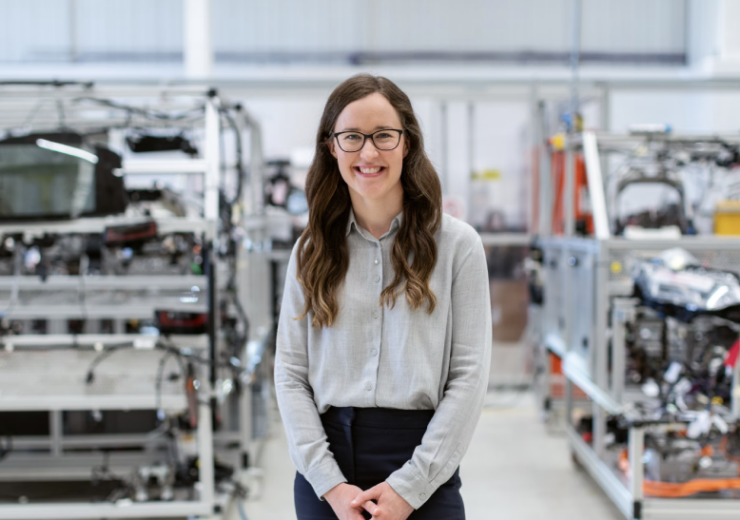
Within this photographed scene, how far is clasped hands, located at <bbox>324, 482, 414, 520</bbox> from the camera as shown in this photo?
1246 mm

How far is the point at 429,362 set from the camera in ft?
4.31

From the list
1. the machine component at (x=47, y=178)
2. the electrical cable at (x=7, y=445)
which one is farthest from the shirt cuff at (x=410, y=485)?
the electrical cable at (x=7, y=445)

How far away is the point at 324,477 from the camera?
50.6 inches

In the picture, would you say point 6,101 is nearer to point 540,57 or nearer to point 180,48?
point 180,48

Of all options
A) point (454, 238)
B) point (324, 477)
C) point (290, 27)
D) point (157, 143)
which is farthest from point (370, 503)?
point (290, 27)

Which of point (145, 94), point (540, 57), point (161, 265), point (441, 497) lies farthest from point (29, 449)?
point (540, 57)

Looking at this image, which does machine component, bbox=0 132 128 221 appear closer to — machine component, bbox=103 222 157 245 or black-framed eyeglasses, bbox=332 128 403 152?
machine component, bbox=103 222 157 245

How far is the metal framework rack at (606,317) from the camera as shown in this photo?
272cm

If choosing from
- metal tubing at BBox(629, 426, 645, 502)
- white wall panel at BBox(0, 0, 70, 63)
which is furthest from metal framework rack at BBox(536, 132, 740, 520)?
white wall panel at BBox(0, 0, 70, 63)

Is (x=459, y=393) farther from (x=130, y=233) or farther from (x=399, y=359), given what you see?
(x=130, y=233)

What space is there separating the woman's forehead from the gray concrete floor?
250cm

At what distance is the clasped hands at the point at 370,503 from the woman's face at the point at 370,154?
0.62 m

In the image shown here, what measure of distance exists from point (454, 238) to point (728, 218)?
282 centimetres

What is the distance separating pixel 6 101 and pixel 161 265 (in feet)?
4.41
